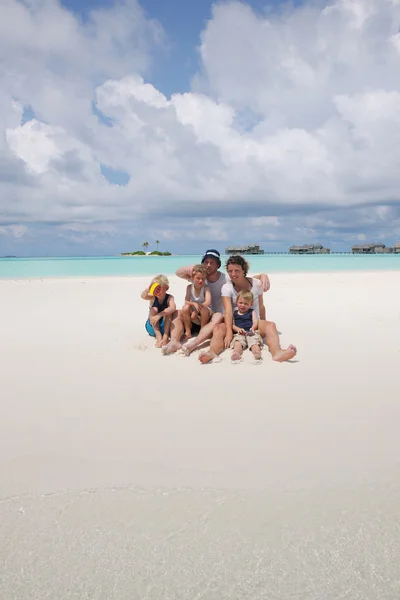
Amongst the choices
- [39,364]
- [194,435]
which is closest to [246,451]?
[194,435]

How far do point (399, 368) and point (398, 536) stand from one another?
2.85m

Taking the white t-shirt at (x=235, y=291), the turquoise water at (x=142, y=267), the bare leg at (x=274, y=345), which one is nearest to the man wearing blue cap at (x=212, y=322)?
the white t-shirt at (x=235, y=291)

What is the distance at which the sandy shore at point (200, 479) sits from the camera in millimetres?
1716

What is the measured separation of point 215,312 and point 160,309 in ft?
2.58

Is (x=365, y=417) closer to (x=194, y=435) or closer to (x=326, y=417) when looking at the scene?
(x=326, y=417)

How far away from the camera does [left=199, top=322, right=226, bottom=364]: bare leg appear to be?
4.83 metres

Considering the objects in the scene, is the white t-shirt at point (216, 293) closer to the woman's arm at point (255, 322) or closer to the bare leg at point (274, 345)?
the woman's arm at point (255, 322)

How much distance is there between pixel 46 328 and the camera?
23.0 feet

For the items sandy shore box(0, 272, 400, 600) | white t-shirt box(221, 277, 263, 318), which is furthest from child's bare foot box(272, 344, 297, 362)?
white t-shirt box(221, 277, 263, 318)

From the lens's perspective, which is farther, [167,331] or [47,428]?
[167,331]

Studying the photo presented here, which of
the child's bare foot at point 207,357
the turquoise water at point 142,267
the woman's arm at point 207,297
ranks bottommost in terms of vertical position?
the turquoise water at point 142,267

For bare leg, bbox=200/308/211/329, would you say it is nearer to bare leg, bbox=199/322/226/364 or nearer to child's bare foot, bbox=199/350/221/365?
bare leg, bbox=199/322/226/364

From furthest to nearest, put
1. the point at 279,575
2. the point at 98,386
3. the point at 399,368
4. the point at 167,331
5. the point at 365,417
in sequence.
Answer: the point at 167,331 < the point at 399,368 < the point at 98,386 < the point at 365,417 < the point at 279,575

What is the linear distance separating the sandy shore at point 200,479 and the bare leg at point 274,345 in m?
0.17
